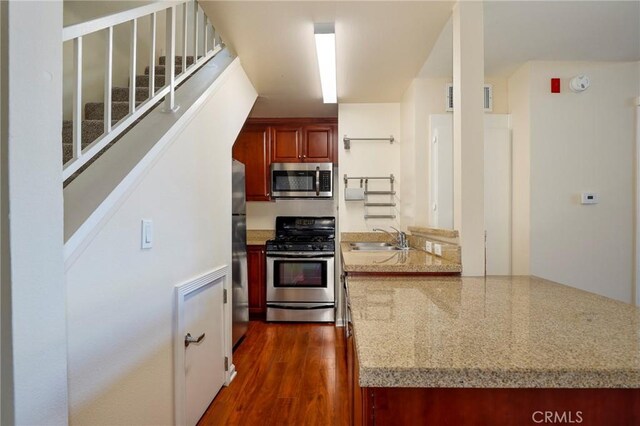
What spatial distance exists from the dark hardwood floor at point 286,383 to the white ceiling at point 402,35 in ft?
7.82

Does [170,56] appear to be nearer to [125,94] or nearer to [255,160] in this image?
[125,94]

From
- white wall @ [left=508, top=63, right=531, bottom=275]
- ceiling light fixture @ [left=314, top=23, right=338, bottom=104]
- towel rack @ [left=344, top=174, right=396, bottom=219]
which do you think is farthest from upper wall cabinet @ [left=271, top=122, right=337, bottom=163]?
white wall @ [left=508, top=63, right=531, bottom=275]

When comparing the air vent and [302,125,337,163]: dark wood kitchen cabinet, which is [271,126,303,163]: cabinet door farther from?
the air vent

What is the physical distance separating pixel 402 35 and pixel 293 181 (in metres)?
2.08

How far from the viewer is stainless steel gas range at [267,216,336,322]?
3.61m

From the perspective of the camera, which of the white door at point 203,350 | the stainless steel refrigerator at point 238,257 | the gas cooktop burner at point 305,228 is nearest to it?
the white door at point 203,350

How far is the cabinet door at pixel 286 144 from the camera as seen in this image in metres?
3.93

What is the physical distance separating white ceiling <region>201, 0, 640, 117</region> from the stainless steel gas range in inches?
67.9

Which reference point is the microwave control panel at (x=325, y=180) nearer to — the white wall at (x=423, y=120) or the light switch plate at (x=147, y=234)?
the white wall at (x=423, y=120)

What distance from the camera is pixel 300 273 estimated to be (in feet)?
11.9

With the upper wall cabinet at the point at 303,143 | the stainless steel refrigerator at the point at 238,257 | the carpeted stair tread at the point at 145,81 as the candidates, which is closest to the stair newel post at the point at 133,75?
the carpeted stair tread at the point at 145,81

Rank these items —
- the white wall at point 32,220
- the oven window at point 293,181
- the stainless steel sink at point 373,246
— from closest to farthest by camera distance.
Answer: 1. the white wall at point 32,220
2. the stainless steel sink at point 373,246
3. the oven window at point 293,181

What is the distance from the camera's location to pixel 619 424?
0.72 m

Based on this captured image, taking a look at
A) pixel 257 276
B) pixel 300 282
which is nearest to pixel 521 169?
pixel 300 282
